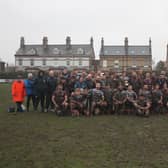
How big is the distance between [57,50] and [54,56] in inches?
72.8

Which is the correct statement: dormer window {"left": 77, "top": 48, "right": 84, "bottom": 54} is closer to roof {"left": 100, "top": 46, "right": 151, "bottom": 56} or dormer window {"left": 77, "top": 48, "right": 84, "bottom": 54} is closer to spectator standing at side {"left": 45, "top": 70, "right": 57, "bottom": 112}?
roof {"left": 100, "top": 46, "right": 151, "bottom": 56}

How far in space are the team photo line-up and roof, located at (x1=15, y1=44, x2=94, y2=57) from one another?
210 feet

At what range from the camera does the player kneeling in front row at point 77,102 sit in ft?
38.5

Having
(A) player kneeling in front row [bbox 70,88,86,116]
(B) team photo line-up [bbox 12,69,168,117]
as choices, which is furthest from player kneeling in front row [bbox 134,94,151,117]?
(A) player kneeling in front row [bbox 70,88,86,116]

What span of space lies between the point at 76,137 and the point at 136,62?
6966cm

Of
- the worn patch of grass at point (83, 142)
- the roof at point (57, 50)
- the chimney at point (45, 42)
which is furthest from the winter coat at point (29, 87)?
the chimney at point (45, 42)

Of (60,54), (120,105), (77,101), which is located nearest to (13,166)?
(77,101)

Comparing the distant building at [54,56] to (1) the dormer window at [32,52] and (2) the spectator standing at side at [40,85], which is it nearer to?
(1) the dormer window at [32,52]

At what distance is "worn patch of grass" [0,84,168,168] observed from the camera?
596cm

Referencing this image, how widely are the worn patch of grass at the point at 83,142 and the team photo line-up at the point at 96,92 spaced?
2.53 ft

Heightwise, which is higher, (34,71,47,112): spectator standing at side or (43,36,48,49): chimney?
(43,36,48,49): chimney

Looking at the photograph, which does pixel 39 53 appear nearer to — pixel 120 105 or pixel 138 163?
pixel 120 105

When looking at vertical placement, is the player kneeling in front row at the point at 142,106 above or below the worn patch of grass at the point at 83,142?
above

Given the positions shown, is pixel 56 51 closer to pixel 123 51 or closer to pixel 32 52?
pixel 32 52
